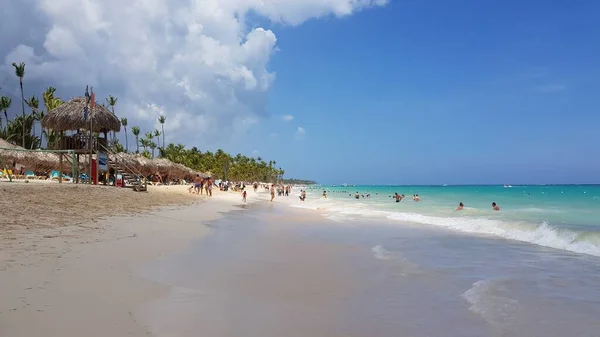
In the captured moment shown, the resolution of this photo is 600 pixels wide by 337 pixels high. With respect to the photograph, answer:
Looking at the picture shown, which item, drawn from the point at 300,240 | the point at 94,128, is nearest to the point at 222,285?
the point at 300,240

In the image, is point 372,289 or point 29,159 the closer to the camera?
point 372,289

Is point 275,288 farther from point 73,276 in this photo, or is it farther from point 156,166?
point 156,166

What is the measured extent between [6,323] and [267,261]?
4.51m

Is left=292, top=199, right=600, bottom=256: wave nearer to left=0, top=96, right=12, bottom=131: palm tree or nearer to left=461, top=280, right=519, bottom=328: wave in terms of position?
left=461, top=280, right=519, bottom=328: wave

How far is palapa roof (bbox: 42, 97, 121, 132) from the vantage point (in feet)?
72.8

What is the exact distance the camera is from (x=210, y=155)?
306 ft

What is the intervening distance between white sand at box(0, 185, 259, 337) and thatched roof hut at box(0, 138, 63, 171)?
19060 mm

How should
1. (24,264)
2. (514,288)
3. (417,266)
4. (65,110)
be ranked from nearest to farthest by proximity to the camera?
(24,264), (514,288), (417,266), (65,110)

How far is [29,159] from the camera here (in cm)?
2638

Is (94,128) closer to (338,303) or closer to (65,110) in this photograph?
(65,110)

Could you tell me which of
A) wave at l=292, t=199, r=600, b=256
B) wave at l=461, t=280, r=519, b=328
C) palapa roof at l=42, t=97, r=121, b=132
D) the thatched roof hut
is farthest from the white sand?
the thatched roof hut

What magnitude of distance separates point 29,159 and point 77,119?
735cm

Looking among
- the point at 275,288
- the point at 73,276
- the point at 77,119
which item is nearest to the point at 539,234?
the point at 275,288

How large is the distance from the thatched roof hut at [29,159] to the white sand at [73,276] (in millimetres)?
19060
